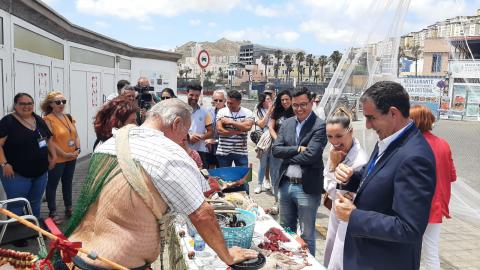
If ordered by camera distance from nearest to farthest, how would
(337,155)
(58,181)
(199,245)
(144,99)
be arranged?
(199,245) → (337,155) → (58,181) → (144,99)

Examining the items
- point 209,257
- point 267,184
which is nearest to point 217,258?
point 209,257

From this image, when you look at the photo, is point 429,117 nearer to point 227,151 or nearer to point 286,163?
point 286,163

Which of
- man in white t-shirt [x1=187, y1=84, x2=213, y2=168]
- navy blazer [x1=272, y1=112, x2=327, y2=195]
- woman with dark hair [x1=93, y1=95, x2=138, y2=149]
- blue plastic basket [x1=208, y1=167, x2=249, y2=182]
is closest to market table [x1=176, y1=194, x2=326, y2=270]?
navy blazer [x1=272, y1=112, x2=327, y2=195]

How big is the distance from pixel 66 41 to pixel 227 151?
5.17 metres

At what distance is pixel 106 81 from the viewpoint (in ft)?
36.9

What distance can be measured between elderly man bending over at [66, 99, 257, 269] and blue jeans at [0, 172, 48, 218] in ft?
10.3

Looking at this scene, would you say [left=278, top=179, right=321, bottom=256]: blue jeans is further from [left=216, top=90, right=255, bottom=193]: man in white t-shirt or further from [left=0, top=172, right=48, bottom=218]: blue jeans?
[left=0, top=172, right=48, bottom=218]: blue jeans

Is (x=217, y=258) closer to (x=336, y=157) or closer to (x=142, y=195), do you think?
(x=142, y=195)

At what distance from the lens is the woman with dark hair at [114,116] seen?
3336 mm

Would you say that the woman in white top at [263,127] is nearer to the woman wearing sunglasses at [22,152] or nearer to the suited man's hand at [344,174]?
the woman wearing sunglasses at [22,152]

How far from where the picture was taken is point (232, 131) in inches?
230

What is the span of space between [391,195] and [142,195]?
1.26 meters

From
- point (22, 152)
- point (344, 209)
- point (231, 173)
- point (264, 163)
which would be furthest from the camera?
point (264, 163)

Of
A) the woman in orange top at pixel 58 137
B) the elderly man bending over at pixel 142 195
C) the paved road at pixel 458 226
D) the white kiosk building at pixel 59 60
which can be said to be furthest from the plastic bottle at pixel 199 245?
the white kiosk building at pixel 59 60
